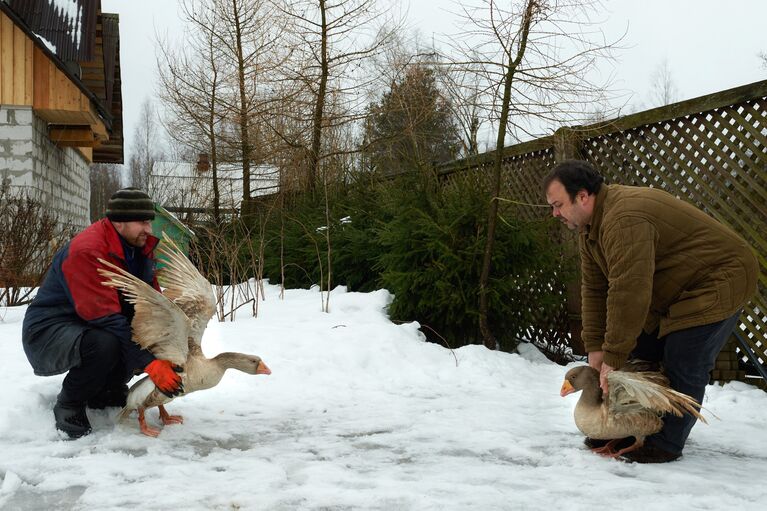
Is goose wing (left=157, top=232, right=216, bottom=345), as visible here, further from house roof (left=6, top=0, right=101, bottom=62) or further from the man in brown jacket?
house roof (left=6, top=0, right=101, bottom=62)

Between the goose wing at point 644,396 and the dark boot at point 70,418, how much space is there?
2967 millimetres

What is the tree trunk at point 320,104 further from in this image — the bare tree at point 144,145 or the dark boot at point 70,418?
the bare tree at point 144,145

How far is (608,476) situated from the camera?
330 cm

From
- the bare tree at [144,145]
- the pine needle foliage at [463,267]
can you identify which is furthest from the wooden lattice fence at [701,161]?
the bare tree at [144,145]

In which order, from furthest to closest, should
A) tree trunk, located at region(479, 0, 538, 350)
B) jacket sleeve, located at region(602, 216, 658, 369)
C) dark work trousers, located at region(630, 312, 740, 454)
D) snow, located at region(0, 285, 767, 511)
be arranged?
tree trunk, located at region(479, 0, 538, 350)
dark work trousers, located at region(630, 312, 740, 454)
jacket sleeve, located at region(602, 216, 658, 369)
snow, located at region(0, 285, 767, 511)

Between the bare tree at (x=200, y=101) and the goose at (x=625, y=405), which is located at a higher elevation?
the bare tree at (x=200, y=101)

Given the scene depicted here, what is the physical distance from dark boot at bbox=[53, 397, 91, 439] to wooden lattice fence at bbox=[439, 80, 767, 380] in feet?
13.9

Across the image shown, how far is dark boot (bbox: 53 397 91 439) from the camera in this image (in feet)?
12.4

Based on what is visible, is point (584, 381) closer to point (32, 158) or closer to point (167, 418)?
point (167, 418)

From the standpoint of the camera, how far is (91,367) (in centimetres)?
375

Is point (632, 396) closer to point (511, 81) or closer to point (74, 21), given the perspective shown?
point (511, 81)

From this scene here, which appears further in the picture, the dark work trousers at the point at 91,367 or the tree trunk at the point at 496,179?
the tree trunk at the point at 496,179

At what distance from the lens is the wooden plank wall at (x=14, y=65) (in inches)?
439

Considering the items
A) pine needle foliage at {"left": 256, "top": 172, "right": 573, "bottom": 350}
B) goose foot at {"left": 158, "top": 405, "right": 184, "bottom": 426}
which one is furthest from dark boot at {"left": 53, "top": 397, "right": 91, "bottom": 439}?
pine needle foliage at {"left": 256, "top": 172, "right": 573, "bottom": 350}
